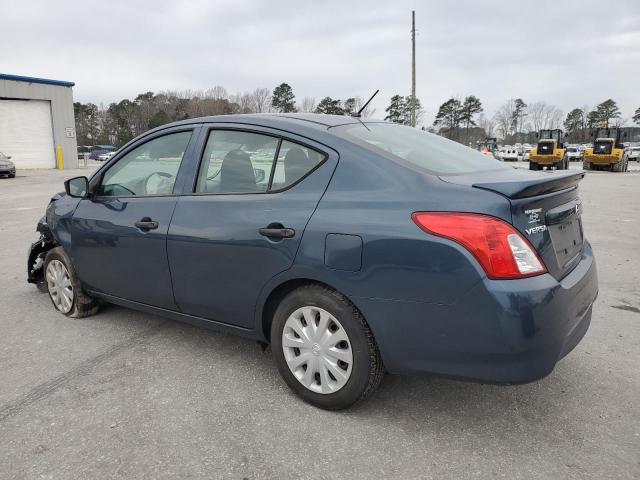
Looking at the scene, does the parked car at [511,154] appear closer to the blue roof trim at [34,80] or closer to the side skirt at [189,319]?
the blue roof trim at [34,80]

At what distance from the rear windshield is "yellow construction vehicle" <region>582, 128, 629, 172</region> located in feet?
95.0

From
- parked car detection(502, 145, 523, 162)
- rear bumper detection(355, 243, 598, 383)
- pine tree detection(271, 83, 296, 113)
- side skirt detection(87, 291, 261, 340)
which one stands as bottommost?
side skirt detection(87, 291, 261, 340)

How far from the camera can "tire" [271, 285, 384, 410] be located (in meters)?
2.49

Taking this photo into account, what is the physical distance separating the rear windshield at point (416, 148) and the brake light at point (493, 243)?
0.43 meters

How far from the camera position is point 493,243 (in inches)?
84.7

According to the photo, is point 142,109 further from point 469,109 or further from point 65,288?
point 65,288

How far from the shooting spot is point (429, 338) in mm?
2299

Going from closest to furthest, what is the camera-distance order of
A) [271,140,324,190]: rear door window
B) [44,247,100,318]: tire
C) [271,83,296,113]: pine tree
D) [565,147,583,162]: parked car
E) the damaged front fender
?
[271,140,324,190]: rear door window < [44,247,100,318]: tire < the damaged front fender < [565,147,583,162]: parked car < [271,83,296,113]: pine tree

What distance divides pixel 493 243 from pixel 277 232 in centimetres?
111

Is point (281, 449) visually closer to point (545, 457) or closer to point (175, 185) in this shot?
point (545, 457)

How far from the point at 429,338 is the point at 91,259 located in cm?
270

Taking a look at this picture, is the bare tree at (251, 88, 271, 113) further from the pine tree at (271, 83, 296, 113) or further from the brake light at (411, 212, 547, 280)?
the brake light at (411, 212, 547, 280)

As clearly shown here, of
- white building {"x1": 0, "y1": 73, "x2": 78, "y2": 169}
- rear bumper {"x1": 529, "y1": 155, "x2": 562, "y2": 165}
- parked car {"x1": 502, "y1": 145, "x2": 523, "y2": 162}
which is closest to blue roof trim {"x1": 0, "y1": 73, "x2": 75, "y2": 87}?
white building {"x1": 0, "y1": 73, "x2": 78, "y2": 169}

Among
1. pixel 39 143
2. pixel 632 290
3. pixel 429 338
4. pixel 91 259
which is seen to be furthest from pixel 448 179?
pixel 39 143
